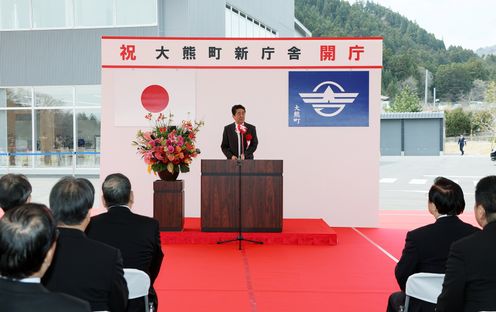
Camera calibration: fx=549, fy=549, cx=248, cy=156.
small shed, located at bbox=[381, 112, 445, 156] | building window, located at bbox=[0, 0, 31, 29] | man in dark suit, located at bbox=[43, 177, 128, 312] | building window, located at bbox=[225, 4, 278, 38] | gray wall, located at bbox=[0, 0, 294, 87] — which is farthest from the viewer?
small shed, located at bbox=[381, 112, 445, 156]

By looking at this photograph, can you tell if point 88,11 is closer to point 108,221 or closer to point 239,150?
point 239,150

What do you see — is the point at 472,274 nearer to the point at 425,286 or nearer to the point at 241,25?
the point at 425,286

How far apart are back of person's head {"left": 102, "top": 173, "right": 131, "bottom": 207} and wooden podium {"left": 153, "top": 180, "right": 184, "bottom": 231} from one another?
3602 millimetres

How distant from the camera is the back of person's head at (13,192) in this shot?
321cm

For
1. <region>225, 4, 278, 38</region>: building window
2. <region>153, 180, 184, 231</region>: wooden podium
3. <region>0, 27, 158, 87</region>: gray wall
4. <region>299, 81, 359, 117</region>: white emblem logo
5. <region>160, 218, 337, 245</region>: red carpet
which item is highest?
<region>225, 4, 278, 38</region>: building window

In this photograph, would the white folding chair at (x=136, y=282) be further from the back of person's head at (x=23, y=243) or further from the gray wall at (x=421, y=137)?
the gray wall at (x=421, y=137)

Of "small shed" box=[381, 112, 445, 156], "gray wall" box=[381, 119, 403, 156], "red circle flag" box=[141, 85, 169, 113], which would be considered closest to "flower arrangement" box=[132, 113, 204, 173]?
"red circle flag" box=[141, 85, 169, 113]

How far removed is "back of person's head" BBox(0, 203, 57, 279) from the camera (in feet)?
4.87

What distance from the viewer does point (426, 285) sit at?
8.52 ft

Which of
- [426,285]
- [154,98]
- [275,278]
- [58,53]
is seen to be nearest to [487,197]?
[426,285]

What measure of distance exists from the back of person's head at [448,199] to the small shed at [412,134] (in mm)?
36309

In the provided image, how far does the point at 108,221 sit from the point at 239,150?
4.11 metres

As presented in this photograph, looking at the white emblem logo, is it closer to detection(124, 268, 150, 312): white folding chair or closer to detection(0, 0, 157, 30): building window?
detection(124, 268, 150, 312): white folding chair

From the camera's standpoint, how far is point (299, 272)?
17.5 feet
